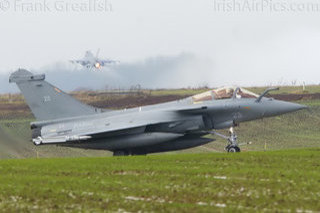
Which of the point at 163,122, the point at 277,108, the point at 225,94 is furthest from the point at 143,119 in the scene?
the point at 277,108

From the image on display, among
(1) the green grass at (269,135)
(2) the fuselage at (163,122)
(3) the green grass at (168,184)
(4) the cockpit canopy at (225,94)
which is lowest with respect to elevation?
(3) the green grass at (168,184)

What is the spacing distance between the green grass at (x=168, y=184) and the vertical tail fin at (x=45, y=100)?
9816mm

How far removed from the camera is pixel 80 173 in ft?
64.0

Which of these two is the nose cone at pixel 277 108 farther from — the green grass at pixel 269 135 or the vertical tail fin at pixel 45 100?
the green grass at pixel 269 135

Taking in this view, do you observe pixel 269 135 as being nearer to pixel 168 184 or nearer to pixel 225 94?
pixel 225 94

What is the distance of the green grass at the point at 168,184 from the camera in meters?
13.9

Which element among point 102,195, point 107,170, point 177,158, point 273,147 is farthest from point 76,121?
point 273,147

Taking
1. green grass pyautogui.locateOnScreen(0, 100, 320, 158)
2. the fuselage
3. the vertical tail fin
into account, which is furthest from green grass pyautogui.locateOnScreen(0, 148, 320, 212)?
green grass pyautogui.locateOnScreen(0, 100, 320, 158)

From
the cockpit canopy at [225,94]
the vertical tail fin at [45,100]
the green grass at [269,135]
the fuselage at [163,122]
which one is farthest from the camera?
the green grass at [269,135]

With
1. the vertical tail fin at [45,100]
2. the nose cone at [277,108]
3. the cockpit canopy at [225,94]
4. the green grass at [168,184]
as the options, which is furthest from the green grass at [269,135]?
the green grass at [168,184]

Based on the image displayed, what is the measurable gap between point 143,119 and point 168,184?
1460 centimetres

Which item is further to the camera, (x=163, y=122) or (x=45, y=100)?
(x=45, y=100)

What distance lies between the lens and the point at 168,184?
54.5ft

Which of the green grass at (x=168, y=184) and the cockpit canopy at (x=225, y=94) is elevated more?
the cockpit canopy at (x=225, y=94)
